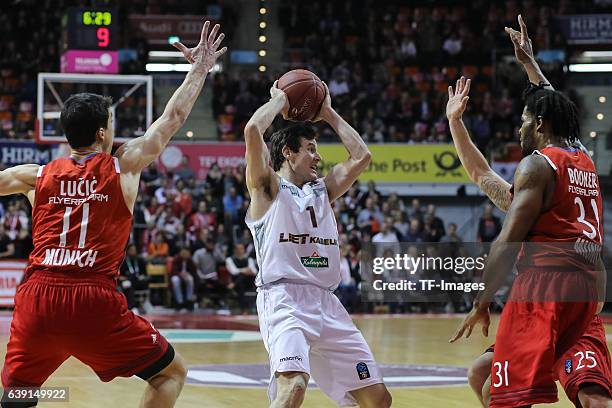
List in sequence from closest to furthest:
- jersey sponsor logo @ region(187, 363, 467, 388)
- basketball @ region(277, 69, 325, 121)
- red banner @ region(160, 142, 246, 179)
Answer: basketball @ region(277, 69, 325, 121) → jersey sponsor logo @ region(187, 363, 467, 388) → red banner @ region(160, 142, 246, 179)

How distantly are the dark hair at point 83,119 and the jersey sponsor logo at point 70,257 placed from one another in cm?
57

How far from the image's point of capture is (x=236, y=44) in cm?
2714

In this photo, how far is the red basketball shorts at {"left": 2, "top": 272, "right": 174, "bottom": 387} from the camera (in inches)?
193

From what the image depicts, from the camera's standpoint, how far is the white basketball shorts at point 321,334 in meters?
5.38

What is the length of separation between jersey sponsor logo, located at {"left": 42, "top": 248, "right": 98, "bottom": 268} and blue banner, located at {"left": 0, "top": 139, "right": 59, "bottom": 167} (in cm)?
1563

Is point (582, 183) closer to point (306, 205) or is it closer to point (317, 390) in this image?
point (306, 205)

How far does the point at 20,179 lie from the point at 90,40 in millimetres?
11518

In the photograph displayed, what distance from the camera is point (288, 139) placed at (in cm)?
580

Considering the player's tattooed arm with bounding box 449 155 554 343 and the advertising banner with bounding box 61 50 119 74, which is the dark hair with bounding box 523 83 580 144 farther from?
the advertising banner with bounding box 61 50 119 74

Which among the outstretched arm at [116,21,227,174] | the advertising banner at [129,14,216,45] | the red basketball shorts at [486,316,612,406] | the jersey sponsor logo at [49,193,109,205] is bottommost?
the red basketball shorts at [486,316,612,406]

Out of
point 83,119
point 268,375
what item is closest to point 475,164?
point 83,119

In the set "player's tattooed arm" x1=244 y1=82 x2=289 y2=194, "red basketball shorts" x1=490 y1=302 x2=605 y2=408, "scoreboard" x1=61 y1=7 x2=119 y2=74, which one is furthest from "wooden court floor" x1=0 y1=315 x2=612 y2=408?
"scoreboard" x1=61 y1=7 x2=119 y2=74

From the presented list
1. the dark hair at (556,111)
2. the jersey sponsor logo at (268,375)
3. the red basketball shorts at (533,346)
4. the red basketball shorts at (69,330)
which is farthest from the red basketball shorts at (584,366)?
the jersey sponsor logo at (268,375)

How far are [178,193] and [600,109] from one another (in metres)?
10.1
